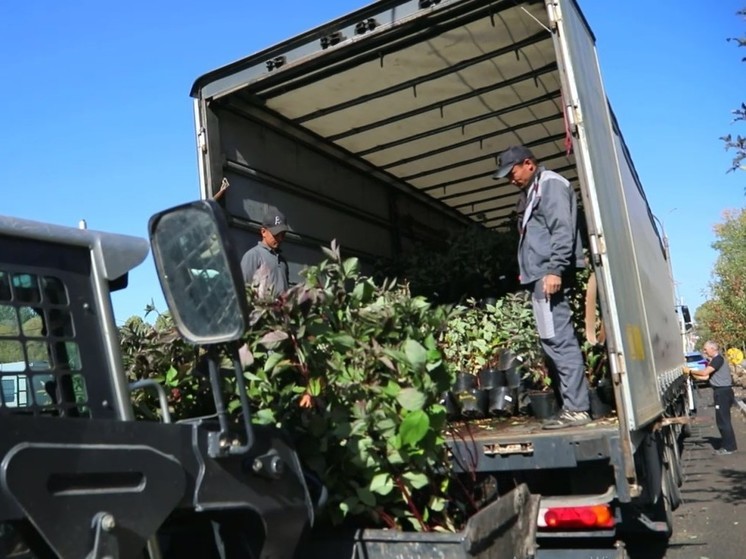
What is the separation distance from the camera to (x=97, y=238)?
6.51 ft

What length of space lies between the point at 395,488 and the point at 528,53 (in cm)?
438

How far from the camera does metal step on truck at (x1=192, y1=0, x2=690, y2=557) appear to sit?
392 cm

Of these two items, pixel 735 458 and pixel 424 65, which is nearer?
pixel 424 65

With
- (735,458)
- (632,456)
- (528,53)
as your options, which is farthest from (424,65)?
(735,458)

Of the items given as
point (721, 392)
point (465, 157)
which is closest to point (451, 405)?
point (465, 157)

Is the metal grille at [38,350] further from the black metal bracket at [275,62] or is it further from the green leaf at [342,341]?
the black metal bracket at [275,62]

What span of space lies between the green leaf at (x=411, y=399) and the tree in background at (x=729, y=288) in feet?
114

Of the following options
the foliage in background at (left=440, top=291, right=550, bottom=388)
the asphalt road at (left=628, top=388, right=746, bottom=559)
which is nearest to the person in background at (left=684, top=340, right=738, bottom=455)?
the asphalt road at (left=628, top=388, right=746, bottom=559)

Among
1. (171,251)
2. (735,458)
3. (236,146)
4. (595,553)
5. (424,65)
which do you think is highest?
(424,65)

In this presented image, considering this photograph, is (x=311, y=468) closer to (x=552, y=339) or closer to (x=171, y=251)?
(x=171, y=251)

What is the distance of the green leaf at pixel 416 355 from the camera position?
281cm

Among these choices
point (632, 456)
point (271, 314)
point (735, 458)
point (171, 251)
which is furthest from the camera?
point (735, 458)

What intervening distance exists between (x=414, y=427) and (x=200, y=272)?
1.14 metres

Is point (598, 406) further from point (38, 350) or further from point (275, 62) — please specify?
point (38, 350)
